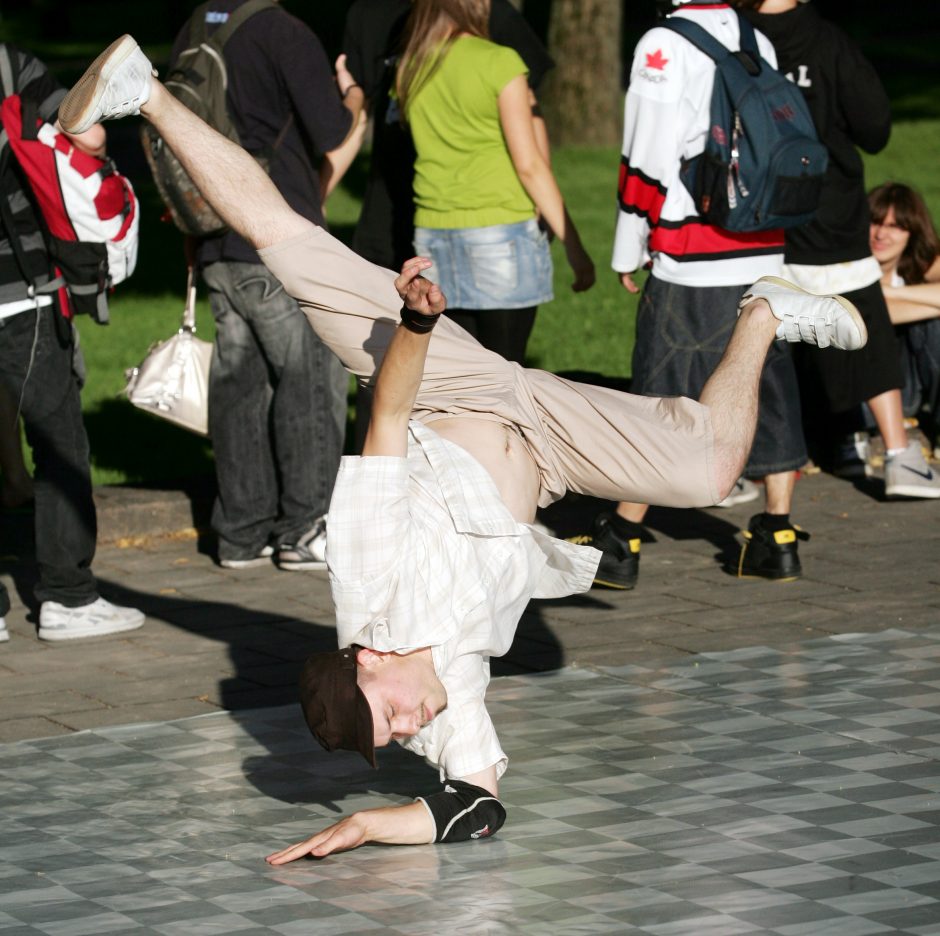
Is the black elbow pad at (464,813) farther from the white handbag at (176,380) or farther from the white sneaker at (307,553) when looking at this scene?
Result: the white handbag at (176,380)

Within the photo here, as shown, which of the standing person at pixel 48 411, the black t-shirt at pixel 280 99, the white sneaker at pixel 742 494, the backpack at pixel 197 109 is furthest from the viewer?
the white sneaker at pixel 742 494

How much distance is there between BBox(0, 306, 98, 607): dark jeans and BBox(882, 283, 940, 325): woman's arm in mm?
4403

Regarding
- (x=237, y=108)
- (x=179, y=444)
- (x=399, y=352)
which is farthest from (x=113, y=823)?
(x=179, y=444)

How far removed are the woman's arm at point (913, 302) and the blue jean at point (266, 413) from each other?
3116 millimetres

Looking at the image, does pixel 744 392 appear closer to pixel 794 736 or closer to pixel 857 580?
pixel 794 736

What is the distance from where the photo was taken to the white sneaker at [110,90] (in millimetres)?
5363

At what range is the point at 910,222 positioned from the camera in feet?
31.7

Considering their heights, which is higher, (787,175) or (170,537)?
(787,175)

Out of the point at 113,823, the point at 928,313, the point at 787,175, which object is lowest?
the point at 113,823

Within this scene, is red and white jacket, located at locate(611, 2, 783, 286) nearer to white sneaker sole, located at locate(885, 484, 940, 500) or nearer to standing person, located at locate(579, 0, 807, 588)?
standing person, located at locate(579, 0, 807, 588)

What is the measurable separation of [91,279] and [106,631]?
1.31 m

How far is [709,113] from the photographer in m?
7.42

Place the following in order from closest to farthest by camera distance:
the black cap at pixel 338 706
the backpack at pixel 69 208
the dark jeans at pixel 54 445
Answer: the black cap at pixel 338 706 → the backpack at pixel 69 208 → the dark jeans at pixel 54 445

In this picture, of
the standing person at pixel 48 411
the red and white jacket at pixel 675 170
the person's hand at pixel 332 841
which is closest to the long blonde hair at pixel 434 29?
the red and white jacket at pixel 675 170
